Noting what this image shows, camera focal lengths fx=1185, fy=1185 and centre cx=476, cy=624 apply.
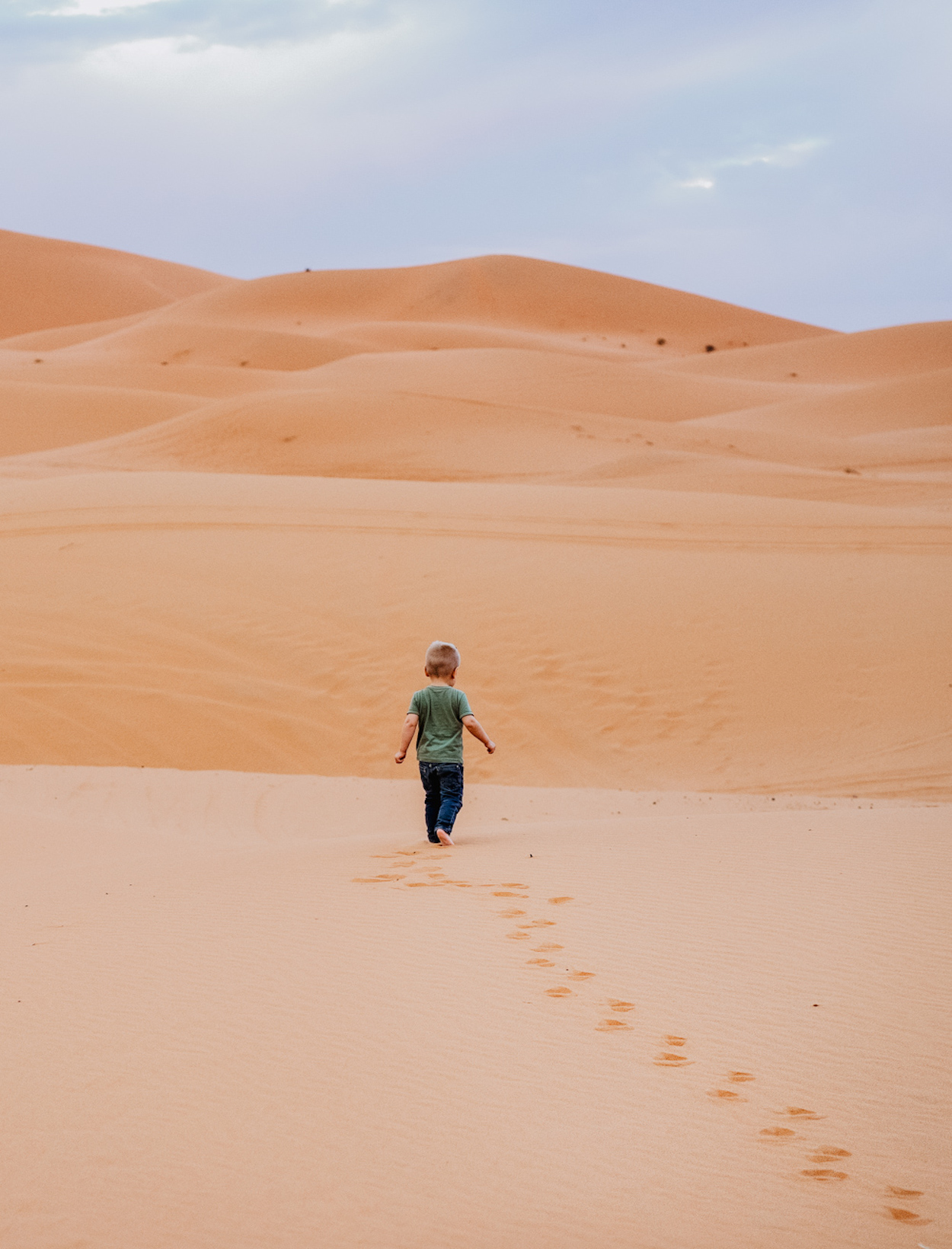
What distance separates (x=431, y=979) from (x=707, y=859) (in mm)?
2198

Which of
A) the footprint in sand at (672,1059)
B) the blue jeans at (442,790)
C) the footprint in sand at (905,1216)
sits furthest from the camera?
the blue jeans at (442,790)

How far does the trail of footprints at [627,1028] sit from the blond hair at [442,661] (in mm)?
1001

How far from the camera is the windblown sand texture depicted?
9.82 ft

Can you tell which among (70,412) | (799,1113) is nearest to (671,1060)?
(799,1113)

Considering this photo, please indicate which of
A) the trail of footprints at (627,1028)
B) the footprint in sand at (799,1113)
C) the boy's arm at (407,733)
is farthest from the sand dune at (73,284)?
the footprint in sand at (799,1113)

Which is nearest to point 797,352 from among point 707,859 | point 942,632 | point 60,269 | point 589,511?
point 589,511

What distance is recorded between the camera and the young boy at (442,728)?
658cm

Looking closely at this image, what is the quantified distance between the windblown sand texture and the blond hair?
1030 millimetres

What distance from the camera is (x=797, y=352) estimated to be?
54.7 meters

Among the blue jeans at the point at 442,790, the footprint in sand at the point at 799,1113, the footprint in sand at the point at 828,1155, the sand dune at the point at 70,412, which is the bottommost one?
the footprint in sand at the point at 828,1155

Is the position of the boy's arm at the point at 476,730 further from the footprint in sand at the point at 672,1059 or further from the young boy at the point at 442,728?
the footprint in sand at the point at 672,1059

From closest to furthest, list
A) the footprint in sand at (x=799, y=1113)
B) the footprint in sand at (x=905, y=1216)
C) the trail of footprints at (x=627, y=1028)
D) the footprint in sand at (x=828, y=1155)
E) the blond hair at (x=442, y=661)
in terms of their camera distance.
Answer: the footprint in sand at (x=905, y=1216) → the trail of footprints at (x=627, y=1028) → the footprint in sand at (x=828, y=1155) → the footprint in sand at (x=799, y=1113) → the blond hair at (x=442, y=661)

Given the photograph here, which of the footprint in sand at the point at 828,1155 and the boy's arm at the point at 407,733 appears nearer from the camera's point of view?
the footprint in sand at the point at 828,1155

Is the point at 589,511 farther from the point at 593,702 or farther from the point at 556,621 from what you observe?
the point at 593,702
